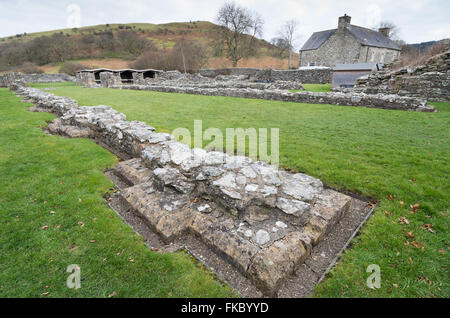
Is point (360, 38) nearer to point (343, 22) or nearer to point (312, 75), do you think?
point (343, 22)

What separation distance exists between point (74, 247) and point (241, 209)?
2.48m

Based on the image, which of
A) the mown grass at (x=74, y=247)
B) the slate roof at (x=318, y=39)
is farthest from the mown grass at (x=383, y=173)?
the slate roof at (x=318, y=39)

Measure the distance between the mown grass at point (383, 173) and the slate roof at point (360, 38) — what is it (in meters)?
32.0

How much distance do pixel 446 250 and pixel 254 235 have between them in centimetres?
264

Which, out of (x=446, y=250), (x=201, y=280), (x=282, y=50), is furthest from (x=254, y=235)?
(x=282, y=50)

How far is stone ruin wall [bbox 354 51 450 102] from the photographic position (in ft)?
39.8

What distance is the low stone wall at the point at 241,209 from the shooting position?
2.77 meters

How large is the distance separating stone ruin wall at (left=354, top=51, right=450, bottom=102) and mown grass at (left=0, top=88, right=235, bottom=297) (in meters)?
16.3

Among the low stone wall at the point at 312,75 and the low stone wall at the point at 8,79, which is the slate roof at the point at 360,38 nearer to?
the low stone wall at the point at 312,75

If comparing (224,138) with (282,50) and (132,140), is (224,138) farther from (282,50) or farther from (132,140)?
(282,50)

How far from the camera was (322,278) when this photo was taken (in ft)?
8.83

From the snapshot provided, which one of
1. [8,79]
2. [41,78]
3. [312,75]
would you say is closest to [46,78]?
[41,78]
